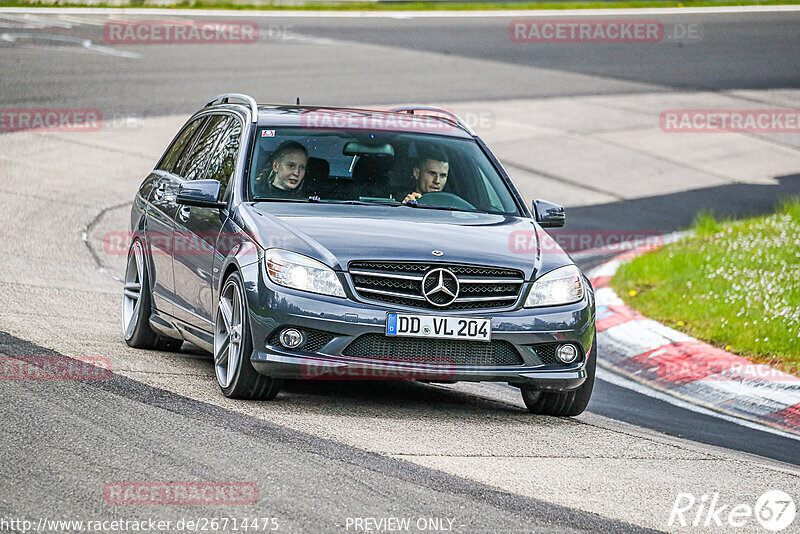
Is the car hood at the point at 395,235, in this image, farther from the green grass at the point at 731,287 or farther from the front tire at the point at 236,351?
the green grass at the point at 731,287

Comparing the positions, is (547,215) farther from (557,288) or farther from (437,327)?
(437,327)

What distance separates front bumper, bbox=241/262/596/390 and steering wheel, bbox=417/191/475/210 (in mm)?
1192

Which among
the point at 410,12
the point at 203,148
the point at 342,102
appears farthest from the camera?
the point at 410,12

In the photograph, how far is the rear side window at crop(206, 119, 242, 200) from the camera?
27.8 ft

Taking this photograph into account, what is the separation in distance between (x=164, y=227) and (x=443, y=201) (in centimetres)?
190

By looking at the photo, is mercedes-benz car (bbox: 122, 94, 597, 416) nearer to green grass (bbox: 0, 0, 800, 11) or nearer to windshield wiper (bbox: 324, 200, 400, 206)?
windshield wiper (bbox: 324, 200, 400, 206)

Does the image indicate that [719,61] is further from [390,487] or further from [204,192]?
[390,487]

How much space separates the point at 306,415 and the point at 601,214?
35.0 ft

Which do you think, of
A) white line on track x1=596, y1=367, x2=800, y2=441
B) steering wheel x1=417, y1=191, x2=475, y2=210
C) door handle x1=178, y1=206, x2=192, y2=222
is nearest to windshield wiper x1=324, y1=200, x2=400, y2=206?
steering wheel x1=417, y1=191, x2=475, y2=210

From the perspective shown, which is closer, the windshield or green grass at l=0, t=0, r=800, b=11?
the windshield

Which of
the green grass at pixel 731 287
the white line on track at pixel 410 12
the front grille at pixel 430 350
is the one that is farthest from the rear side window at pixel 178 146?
the white line on track at pixel 410 12

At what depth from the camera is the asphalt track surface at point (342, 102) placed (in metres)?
5.68

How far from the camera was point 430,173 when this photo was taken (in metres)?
8.59

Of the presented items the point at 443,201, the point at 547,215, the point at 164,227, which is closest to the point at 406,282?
the point at 443,201
